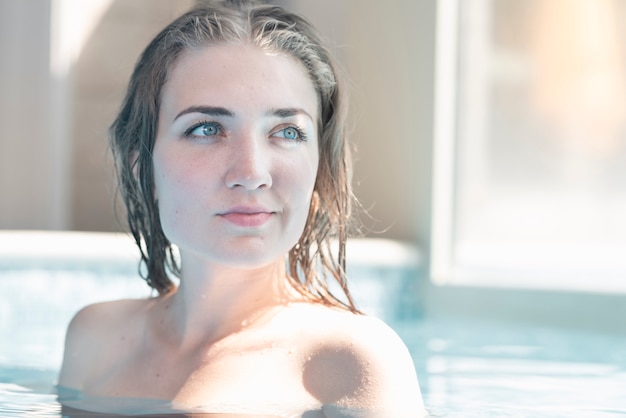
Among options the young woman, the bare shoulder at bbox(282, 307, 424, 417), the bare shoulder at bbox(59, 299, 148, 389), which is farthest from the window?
the bare shoulder at bbox(282, 307, 424, 417)

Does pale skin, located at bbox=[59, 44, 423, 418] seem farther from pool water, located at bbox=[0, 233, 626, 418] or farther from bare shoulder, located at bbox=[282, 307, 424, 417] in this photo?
pool water, located at bbox=[0, 233, 626, 418]

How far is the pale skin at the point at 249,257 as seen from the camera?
1742mm

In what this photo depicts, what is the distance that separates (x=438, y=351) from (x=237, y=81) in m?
2.23

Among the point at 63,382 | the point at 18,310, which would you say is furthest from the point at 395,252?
the point at 63,382

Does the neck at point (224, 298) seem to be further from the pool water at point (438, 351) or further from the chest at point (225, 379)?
the pool water at point (438, 351)

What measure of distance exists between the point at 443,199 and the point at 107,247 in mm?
2381

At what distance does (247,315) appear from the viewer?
1975 millimetres

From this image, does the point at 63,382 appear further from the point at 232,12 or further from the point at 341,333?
the point at 232,12

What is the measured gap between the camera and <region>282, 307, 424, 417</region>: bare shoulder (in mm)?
1713

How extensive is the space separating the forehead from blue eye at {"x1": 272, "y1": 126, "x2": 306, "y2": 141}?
4 centimetres

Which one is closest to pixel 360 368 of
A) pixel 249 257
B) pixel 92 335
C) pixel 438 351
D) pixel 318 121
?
pixel 249 257

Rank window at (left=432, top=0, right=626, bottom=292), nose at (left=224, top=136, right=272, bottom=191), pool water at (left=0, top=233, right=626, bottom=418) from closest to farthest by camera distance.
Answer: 1. nose at (left=224, top=136, right=272, bottom=191)
2. pool water at (left=0, top=233, right=626, bottom=418)
3. window at (left=432, top=0, right=626, bottom=292)

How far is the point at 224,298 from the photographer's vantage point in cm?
197

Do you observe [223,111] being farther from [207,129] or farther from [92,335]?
[92,335]
